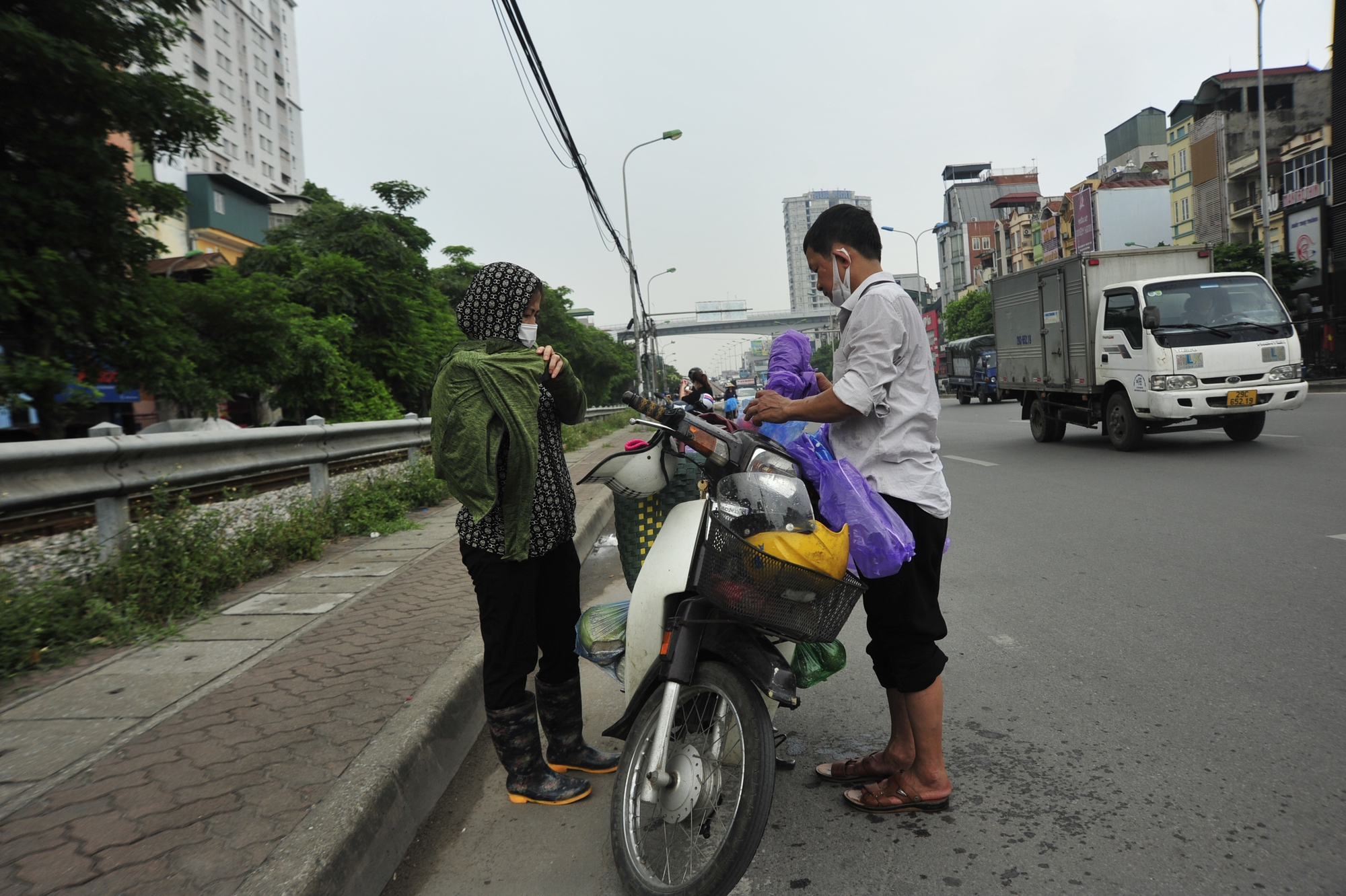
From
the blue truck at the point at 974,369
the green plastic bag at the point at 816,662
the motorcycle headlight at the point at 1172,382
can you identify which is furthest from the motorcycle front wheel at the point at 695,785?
the blue truck at the point at 974,369

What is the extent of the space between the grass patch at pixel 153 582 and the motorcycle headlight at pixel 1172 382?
31.4 ft

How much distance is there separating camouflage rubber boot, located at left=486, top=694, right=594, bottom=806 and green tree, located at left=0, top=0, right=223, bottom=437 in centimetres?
788

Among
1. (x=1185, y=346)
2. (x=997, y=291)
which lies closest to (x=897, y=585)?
(x=1185, y=346)

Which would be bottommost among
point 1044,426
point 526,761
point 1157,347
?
point 526,761

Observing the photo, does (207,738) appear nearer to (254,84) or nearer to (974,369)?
(974,369)

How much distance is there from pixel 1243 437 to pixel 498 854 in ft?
38.4

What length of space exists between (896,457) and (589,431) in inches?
888

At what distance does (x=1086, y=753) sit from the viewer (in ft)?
9.60

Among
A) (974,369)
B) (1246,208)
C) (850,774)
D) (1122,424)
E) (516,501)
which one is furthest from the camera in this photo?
(1246,208)

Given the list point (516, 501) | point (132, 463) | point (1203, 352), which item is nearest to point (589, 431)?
point (1203, 352)

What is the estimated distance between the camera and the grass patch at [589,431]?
1900 centimetres

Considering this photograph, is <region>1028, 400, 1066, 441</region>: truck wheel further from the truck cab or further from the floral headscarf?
the floral headscarf

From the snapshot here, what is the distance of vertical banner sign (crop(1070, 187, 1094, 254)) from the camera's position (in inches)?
2441

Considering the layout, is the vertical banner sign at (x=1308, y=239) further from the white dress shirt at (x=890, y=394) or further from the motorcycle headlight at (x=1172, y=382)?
the white dress shirt at (x=890, y=394)
